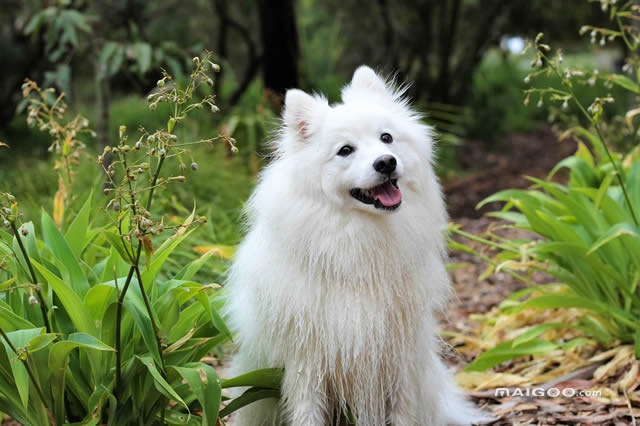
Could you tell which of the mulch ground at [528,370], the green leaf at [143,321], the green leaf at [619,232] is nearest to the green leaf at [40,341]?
the green leaf at [143,321]

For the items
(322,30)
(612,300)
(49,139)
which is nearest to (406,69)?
(322,30)

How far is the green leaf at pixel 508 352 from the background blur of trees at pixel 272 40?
126 inches

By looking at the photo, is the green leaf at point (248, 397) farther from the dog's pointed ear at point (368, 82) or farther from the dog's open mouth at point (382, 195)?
the dog's pointed ear at point (368, 82)

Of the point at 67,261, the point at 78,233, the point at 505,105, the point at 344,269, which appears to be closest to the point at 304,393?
the point at 344,269

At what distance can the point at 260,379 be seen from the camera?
2457 mm

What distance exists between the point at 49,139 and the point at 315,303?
27.3ft

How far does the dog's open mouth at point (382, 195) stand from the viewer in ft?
7.53

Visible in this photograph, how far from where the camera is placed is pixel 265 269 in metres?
2.43

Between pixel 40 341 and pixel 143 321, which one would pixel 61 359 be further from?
pixel 143 321

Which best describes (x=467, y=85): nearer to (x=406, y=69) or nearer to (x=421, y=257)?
(x=406, y=69)

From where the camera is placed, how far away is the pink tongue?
90.4 inches

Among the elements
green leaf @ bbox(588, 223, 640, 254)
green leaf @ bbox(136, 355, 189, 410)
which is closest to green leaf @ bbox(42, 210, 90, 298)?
green leaf @ bbox(136, 355, 189, 410)

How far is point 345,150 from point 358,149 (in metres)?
0.06

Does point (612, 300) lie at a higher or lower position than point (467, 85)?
lower
